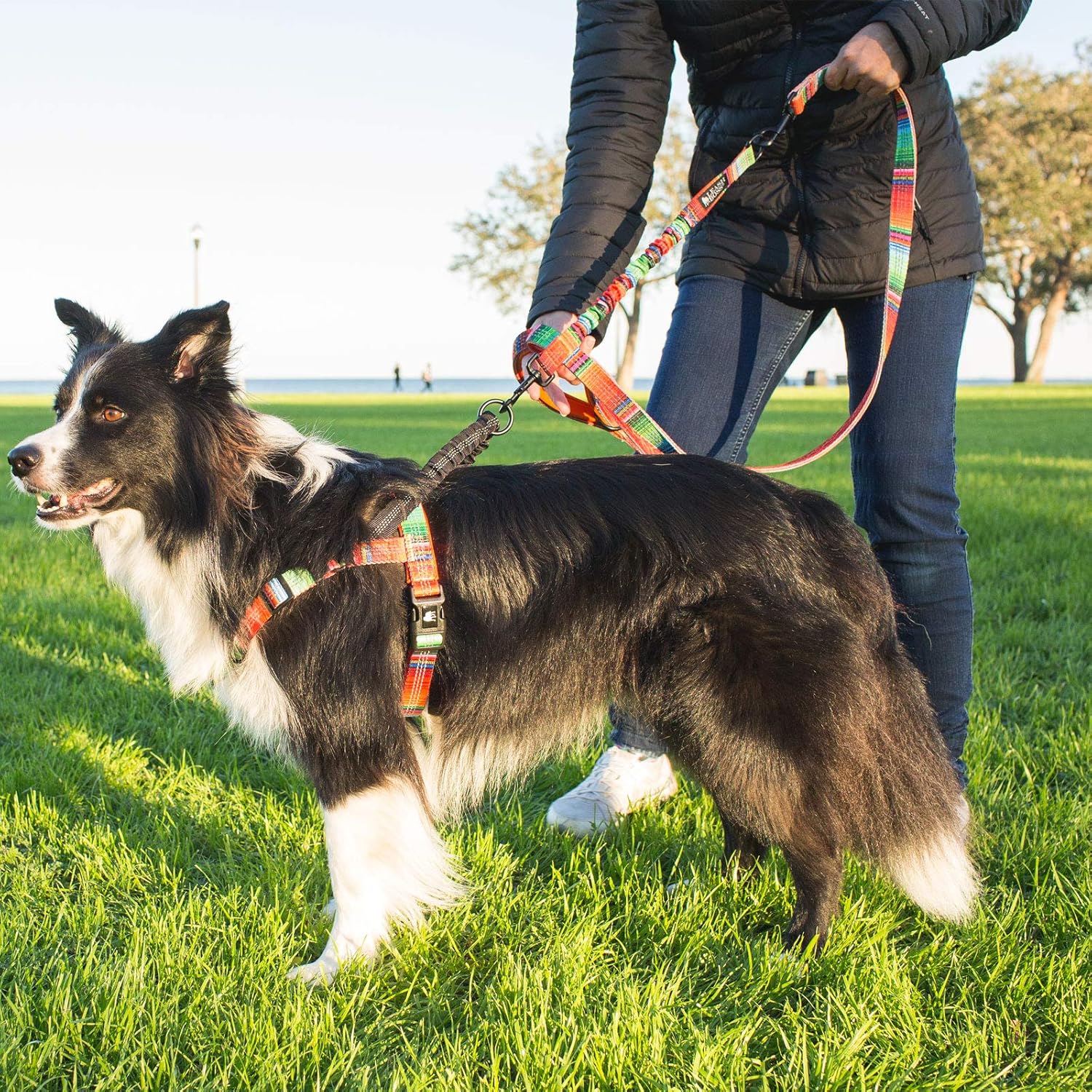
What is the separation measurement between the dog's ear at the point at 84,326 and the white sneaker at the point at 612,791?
2.20 m

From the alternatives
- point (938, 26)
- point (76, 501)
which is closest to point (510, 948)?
point (76, 501)

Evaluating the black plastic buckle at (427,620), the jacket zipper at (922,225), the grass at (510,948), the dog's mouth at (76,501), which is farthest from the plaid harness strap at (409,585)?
the jacket zipper at (922,225)

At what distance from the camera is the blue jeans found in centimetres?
299

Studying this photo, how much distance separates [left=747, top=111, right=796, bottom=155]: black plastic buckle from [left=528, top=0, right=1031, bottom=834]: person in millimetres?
82

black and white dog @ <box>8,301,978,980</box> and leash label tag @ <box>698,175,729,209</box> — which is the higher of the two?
leash label tag @ <box>698,175,729,209</box>

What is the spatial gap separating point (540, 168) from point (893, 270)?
4248 cm

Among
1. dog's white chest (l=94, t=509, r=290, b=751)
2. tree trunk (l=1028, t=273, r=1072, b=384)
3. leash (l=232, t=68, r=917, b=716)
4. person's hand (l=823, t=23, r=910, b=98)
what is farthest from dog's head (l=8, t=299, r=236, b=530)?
tree trunk (l=1028, t=273, r=1072, b=384)

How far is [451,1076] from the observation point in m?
2.16

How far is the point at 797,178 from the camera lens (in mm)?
3162

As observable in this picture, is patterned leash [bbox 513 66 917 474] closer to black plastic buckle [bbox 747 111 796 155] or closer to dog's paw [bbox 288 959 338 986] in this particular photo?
black plastic buckle [bbox 747 111 796 155]

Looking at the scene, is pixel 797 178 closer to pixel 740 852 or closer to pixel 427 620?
pixel 427 620

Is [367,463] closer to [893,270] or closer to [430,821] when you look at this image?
[430,821]

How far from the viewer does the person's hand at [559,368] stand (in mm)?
2998

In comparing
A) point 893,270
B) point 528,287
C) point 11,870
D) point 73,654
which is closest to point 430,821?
point 11,870
